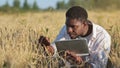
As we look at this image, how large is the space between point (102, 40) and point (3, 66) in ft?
3.74

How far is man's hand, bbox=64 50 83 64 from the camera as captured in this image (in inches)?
223

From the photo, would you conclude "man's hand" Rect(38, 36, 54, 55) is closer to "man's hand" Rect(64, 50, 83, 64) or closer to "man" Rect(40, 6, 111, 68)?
"man" Rect(40, 6, 111, 68)

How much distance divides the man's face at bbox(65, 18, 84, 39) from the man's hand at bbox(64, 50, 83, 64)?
0.62 feet

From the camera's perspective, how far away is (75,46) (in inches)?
230

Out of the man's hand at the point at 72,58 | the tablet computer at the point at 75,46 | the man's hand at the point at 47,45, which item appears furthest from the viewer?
the man's hand at the point at 47,45

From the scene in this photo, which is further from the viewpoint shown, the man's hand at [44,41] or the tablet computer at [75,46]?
the man's hand at [44,41]

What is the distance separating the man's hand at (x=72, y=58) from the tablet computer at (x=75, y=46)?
11 cm

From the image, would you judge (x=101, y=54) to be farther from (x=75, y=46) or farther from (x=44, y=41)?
(x=44, y=41)

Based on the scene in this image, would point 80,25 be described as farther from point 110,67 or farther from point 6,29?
point 6,29

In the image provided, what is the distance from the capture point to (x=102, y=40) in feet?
19.6

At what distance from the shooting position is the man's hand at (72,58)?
223 inches

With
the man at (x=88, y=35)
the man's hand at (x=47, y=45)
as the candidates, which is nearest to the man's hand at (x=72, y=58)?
the man at (x=88, y=35)

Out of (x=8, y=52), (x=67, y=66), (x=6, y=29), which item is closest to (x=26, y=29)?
(x=6, y=29)

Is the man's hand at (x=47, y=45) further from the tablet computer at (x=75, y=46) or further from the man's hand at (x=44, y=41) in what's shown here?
the tablet computer at (x=75, y=46)
